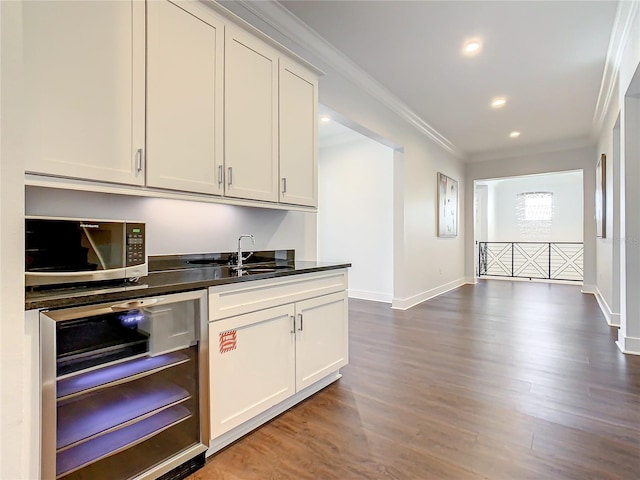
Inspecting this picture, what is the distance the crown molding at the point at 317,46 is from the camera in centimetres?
254

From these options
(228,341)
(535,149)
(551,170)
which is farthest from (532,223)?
(228,341)

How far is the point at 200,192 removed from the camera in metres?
1.88

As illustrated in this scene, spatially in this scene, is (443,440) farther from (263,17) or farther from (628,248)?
(263,17)

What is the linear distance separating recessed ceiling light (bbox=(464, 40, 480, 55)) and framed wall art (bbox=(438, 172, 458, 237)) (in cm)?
305

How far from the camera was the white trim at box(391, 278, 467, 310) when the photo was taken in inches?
195

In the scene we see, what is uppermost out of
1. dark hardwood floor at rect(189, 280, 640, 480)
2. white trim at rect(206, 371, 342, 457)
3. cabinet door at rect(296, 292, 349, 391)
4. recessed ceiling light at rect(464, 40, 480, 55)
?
recessed ceiling light at rect(464, 40, 480, 55)

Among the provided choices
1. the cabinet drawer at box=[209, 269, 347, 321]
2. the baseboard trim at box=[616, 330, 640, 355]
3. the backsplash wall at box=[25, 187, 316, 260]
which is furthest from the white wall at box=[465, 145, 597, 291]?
the cabinet drawer at box=[209, 269, 347, 321]

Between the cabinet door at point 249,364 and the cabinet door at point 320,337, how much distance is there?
0.08 m

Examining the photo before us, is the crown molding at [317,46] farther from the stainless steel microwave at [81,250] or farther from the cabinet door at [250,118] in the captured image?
the stainless steel microwave at [81,250]

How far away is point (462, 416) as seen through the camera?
2025mm

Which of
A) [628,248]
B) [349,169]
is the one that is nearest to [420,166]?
[349,169]

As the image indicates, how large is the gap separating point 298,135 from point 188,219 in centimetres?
102

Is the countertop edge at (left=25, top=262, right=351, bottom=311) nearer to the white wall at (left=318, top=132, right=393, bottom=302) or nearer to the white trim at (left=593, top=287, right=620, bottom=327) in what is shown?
the white wall at (left=318, top=132, right=393, bottom=302)

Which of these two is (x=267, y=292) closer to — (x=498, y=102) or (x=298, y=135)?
(x=298, y=135)
